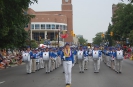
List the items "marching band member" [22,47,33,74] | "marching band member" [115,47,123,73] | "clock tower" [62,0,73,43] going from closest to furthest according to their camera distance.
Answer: "marching band member" [115,47,123,73]
"marching band member" [22,47,33,74]
"clock tower" [62,0,73,43]

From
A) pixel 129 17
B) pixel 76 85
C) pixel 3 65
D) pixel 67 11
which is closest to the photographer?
pixel 76 85

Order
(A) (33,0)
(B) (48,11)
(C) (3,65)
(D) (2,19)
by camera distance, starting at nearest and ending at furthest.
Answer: (D) (2,19)
(A) (33,0)
(C) (3,65)
(B) (48,11)

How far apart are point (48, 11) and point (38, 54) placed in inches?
4942

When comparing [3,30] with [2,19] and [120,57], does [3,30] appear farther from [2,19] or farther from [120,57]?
[120,57]

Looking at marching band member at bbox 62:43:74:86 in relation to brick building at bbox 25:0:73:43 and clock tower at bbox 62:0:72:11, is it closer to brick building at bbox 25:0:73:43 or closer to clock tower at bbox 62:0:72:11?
brick building at bbox 25:0:73:43

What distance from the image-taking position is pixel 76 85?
13695 millimetres

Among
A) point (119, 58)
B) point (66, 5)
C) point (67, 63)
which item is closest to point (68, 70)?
point (67, 63)

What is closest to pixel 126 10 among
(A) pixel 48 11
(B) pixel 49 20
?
(B) pixel 49 20

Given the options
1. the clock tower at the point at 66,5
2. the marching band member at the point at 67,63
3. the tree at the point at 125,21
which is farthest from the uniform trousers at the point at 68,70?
the clock tower at the point at 66,5

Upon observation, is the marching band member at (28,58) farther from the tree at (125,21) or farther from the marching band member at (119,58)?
the tree at (125,21)

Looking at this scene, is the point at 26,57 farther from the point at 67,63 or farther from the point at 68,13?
the point at 68,13

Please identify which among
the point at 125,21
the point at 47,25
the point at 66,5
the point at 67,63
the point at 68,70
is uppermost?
the point at 66,5

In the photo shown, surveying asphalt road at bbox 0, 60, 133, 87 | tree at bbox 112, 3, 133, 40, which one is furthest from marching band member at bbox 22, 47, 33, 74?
tree at bbox 112, 3, 133, 40

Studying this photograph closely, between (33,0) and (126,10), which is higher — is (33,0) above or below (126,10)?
below
